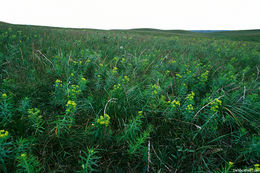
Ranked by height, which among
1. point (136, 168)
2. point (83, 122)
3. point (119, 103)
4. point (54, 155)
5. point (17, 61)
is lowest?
point (136, 168)

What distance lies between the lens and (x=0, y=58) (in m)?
2.64

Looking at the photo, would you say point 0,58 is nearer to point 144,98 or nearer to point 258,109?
point 144,98

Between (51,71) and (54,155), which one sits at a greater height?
(51,71)

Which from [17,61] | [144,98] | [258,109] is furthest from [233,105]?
[17,61]

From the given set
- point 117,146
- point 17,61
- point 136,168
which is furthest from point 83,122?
point 17,61

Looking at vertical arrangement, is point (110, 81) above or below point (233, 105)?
above

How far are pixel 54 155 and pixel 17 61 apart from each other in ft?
8.42

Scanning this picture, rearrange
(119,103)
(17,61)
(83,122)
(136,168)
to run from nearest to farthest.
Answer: (136,168) → (83,122) → (119,103) → (17,61)

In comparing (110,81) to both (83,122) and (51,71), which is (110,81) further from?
(51,71)

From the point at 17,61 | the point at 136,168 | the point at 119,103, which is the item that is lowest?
the point at 136,168

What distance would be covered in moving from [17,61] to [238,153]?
4057 millimetres

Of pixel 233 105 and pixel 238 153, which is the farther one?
pixel 233 105

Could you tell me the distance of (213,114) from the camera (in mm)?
1431

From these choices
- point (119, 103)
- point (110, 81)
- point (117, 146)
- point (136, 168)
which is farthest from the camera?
point (110, 81)
